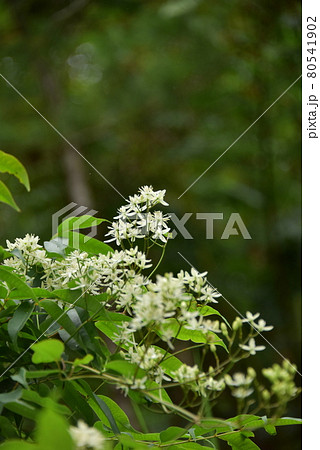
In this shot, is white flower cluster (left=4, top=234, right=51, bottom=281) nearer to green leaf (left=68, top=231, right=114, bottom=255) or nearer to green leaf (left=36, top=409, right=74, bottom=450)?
green leaf (left=68, top=231, right=114, bottom=255)

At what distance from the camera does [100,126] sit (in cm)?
275

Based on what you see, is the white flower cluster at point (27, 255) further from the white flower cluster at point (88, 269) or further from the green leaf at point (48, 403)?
→ the green leaf at point (48, 403)

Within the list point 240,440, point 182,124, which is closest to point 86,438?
point 240,440

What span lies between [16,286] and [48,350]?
9 cm

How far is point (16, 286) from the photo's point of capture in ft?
1.52

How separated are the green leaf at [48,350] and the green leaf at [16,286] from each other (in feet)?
0.22

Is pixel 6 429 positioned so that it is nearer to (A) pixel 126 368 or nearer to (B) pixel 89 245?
(A) pixel 126 368

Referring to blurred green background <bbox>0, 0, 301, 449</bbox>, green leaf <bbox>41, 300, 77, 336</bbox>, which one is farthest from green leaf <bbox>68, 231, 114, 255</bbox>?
blurred green background <bbox>0, 0, 301, 449</bbox>

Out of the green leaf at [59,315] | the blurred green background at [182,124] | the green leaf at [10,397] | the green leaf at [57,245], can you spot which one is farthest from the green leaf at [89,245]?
the blurred green background at [182,124]

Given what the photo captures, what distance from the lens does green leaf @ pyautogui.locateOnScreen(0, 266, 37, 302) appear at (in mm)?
454

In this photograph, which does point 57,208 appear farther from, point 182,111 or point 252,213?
point 252,213
